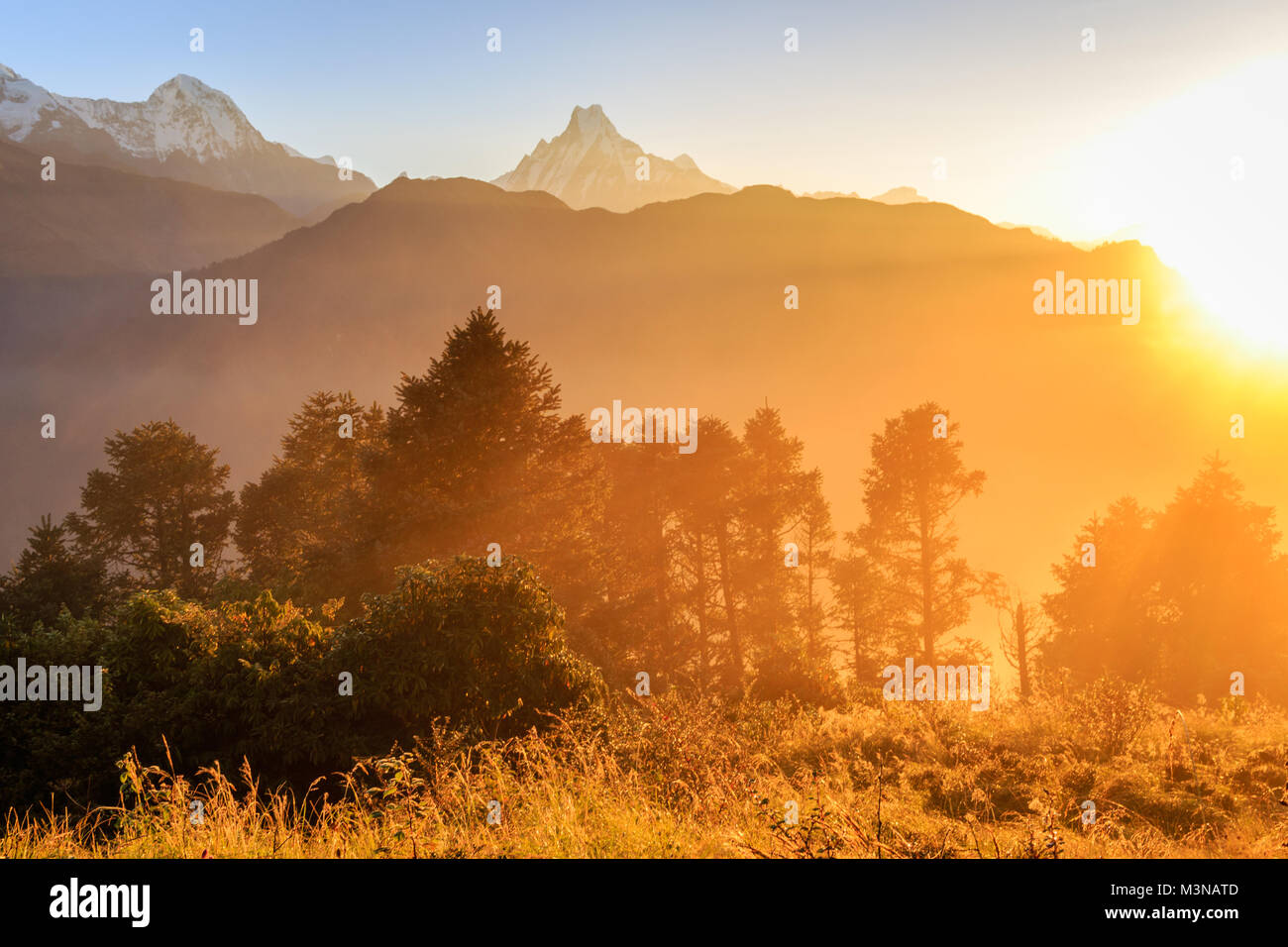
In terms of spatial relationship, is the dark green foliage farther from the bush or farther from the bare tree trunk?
the bare tree trunk

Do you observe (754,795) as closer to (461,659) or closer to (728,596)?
(461,659)

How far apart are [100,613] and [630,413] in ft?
72.9

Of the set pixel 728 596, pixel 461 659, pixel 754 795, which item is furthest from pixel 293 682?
pixel 728 596

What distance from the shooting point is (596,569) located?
23188mm

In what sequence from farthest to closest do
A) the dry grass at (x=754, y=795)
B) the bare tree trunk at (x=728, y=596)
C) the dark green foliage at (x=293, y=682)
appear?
the bare tree trunk at (x=728, y=596), the dark green foliage at (x=293, y=682), the dry grass at (x=754, y=795)

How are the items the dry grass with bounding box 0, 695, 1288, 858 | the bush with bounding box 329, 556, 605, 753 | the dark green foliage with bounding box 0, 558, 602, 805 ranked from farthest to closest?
the bush with bounding box 329, 556, 605, 753
the dark green foliage with bounding box 0, 558, 602, 805
the dry grass with bounding box 0, 695, 1288, 858

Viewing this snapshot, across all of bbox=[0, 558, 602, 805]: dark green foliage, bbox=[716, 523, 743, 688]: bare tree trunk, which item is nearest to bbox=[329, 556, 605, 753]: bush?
bbox=[0, 558, 602, 805]: dark green foliage

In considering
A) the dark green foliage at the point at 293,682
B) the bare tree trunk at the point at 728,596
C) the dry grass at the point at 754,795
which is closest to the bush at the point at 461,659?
the dark green foliage at the point at 293,682

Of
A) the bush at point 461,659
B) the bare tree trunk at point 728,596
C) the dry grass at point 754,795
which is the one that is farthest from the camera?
the bare tree trunk at point 728,596

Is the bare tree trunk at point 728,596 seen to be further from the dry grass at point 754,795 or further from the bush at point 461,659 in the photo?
the bush at point 461,659

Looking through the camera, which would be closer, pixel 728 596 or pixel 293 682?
pixel 293 682
